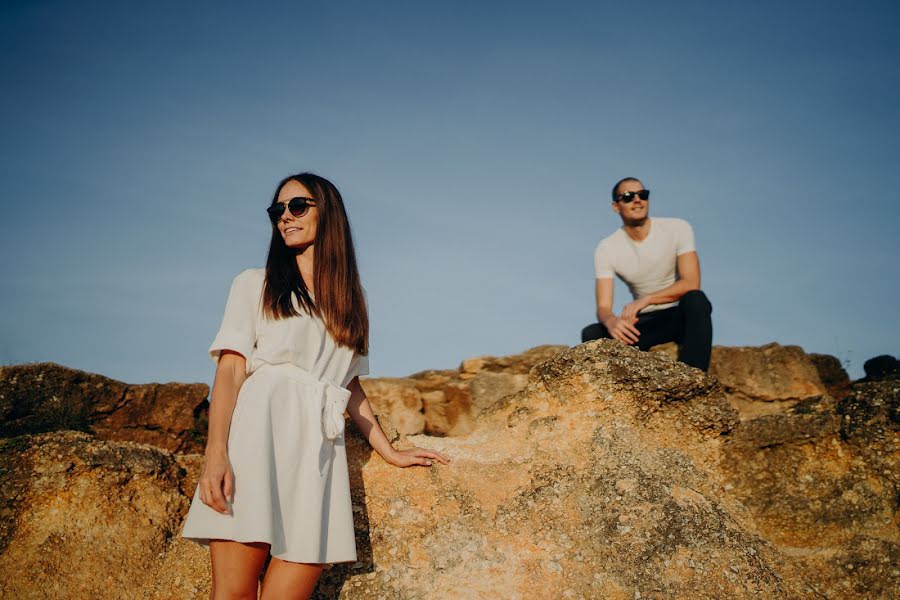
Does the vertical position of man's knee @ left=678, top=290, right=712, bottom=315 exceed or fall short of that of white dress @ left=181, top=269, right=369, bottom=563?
it exceeds it

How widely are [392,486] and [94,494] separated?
57.4 inches

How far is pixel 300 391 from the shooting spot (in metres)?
2.78

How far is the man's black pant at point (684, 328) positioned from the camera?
493 cm

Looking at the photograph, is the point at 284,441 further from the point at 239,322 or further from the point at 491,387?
the point at 491,387

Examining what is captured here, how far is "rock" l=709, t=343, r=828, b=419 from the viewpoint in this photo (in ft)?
25.5

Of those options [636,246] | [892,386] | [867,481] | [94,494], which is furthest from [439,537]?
[636,246]

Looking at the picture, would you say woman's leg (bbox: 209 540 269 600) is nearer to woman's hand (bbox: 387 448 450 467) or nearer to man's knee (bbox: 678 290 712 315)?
woman's hand (bbox: 387 448 450 467)

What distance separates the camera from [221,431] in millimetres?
2568

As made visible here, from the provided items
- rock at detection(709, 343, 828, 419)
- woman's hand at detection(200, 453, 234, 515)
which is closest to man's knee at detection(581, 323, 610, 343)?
rock at detection(709, 343, 828, 419)

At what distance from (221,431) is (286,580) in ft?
1.97

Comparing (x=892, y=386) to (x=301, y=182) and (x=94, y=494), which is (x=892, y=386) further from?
(x=94, y=494)

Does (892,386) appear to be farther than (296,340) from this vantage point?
Yes

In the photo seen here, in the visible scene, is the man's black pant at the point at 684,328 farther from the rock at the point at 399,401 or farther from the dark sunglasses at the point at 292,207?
the rock at the point at 399,401

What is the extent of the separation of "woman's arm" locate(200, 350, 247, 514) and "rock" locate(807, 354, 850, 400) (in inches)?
299
